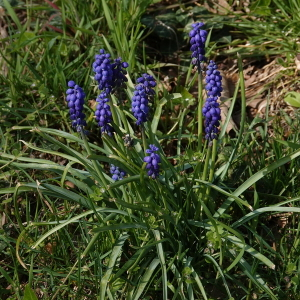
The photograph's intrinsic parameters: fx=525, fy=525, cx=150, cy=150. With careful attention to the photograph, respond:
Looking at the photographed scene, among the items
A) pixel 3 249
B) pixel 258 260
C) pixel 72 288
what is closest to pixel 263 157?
pixel 258 260

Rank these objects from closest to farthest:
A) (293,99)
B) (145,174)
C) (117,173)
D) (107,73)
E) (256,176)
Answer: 1. (107,73)
2. (145,174)
3. (256,176)
4. (117,173)
5. (293,99)

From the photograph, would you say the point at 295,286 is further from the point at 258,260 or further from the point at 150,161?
the point at 150,161

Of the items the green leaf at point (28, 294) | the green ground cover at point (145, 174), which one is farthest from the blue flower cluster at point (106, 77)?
the green leaf at point (28, 294)

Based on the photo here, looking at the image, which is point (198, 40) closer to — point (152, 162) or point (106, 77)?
point (106, 77)

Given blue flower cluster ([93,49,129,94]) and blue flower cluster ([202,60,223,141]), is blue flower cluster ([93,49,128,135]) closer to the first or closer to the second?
blue flower cluster ([93,49,129,94])

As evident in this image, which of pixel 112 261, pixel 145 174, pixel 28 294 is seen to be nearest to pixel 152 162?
pixel 145 174

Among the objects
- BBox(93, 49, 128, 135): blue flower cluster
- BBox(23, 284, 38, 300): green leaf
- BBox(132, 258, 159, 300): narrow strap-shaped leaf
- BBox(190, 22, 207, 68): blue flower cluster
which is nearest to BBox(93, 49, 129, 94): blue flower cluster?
BBox(93, 49, 128, 135): blue flower cluster
